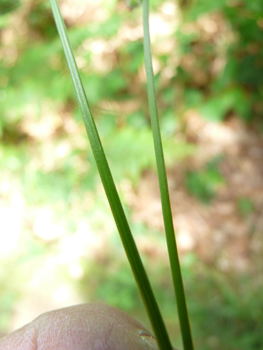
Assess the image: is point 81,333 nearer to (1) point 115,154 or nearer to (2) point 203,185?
(1) point 115,154

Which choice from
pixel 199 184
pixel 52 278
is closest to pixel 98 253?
pixel 52 278

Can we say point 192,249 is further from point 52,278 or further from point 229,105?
point 229,105

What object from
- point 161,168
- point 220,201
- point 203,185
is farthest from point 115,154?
point 161,168

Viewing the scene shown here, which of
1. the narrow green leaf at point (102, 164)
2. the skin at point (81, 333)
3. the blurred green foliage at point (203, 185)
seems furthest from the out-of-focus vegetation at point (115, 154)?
the narrow green leaf at point (102, 164)

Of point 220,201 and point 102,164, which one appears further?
point 220,201

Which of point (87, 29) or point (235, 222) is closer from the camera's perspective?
point (87, 29)
